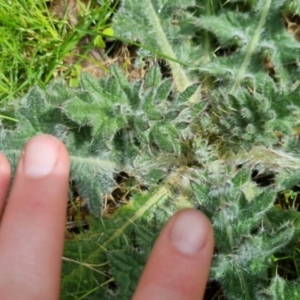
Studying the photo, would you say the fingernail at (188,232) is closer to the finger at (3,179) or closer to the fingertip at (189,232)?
the fingertip at (189,232)

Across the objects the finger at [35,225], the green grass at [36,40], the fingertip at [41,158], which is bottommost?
the finger at [35,225]

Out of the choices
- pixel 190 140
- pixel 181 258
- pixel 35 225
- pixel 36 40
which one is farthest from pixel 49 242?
pixel 36 40

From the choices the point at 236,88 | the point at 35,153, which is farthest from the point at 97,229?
the point at 236,88

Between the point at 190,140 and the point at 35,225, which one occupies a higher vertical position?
the point at 190,140

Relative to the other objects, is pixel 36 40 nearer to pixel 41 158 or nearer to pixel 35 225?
pixel 41 158

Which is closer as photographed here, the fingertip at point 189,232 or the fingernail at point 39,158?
the fingertip at point 189,232

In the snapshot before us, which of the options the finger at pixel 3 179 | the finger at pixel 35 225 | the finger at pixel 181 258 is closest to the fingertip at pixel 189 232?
the finger at pixel 181 258

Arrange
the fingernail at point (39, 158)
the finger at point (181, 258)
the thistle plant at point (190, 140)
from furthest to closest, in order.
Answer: the thistle plant at point (190, 140), the fingernail at point (39, 158), the finger at point (181, 258)

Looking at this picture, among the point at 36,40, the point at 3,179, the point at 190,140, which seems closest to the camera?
the point at 3,179
